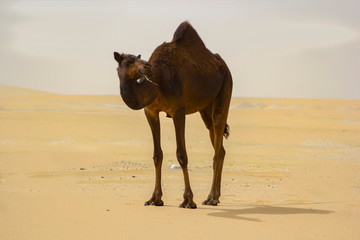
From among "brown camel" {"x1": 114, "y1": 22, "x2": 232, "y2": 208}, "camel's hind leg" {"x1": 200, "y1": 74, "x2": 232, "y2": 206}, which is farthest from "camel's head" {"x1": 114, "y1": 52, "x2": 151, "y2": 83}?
"camel's hind leg" {"x1": 200, "y1": 74, "x2": 232, "y2": 206}

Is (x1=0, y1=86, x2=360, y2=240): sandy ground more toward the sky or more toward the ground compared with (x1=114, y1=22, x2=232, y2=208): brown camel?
more toward the ground

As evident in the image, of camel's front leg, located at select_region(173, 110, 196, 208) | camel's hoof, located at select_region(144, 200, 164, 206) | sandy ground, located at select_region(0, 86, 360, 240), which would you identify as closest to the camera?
sandy ground, located at select_region(0, 86, 360, 240)

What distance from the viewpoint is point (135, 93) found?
9031 millimetres

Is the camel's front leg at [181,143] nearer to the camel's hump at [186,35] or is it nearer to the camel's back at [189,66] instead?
the camel's back at [189,66]

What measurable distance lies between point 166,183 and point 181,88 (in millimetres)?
4999

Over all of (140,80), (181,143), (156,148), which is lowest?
(156,148)

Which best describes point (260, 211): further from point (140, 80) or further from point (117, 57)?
point (117, 57)

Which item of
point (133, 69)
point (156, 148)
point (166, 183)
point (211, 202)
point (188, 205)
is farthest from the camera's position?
point (166, 183)

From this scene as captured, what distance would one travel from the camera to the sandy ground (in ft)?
27.3

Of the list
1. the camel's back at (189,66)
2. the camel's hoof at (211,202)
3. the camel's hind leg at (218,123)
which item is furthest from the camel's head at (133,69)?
the camel's hoof at (211,202)

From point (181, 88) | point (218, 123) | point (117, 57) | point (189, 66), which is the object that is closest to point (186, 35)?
point (189, 66)

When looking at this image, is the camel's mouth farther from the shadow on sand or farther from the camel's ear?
the shadow on sand

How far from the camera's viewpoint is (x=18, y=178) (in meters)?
16.0

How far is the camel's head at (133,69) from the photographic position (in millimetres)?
9008
